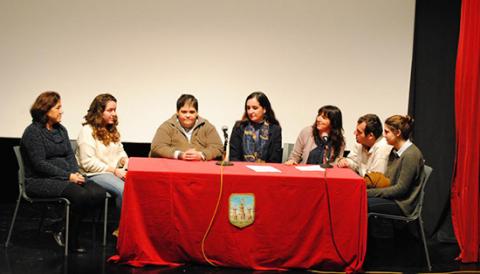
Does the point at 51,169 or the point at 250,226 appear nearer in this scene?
the point at 250,226

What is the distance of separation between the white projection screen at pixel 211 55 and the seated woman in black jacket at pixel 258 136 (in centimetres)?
52

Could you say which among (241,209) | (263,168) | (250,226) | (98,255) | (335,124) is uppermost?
(335,124)

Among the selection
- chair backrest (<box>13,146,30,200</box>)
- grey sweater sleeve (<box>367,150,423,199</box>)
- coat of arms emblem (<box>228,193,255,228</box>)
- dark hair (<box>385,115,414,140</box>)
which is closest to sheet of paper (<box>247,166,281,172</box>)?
coat of arms emblem (<box>228,193,255,228</box>)

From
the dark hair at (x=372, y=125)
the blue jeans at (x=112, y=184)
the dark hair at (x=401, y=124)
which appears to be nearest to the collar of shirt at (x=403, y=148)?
the dark hair at (x=401, y=124)

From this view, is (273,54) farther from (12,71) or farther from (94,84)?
(12,71)

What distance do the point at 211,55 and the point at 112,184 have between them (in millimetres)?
1694

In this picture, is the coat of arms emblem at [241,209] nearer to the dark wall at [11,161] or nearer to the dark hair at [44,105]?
the dark hair at [44,105]

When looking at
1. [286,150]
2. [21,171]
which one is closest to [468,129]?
[286,150]

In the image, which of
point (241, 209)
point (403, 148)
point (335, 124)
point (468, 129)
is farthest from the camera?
point (335, 124)

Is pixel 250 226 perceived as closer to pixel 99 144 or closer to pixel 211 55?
pixel 99 144

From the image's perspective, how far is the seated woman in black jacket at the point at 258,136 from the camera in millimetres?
5355

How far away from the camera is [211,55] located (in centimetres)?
589

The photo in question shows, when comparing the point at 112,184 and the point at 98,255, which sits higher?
the point at 112,184

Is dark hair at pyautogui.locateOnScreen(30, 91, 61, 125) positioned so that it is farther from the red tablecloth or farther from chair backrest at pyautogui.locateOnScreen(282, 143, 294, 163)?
chair backrest at pyautogui.locateOnScreen(282, 143, 294, 163)
